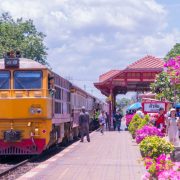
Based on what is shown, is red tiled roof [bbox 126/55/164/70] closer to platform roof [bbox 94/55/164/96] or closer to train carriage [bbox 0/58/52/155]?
platform roof [bbox 94/55/164/96]

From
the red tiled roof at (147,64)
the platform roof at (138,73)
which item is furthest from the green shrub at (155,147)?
the red tiled roof at (147,64)

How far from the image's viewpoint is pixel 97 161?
18.2 m

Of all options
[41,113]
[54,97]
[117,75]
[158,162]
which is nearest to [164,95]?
[117,75]

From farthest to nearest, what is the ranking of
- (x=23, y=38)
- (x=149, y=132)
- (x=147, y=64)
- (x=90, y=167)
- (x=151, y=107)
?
1. (x=23, y=38)
2. (x=147, y=64)
3. (x=151, y=107)
4. (x=149, y=132)
5. (x=90, y=167)

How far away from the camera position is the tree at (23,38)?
2899 inches

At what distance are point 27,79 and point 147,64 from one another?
1112 inches

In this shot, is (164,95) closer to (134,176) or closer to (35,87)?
(35,87)

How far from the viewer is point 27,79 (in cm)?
1939

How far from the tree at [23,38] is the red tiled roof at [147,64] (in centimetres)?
2842

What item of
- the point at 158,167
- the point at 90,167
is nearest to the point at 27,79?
the point at 90,167

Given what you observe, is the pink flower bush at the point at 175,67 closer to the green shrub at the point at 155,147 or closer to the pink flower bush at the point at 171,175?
the green shrub at the point at 155,147

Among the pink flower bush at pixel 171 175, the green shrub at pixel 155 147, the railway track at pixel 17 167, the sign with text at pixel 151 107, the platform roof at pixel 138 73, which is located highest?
→ the platform roof at pixel 138 73

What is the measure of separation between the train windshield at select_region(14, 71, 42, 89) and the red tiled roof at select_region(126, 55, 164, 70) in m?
25.9

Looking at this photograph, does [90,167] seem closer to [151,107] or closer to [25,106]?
[25,106]
